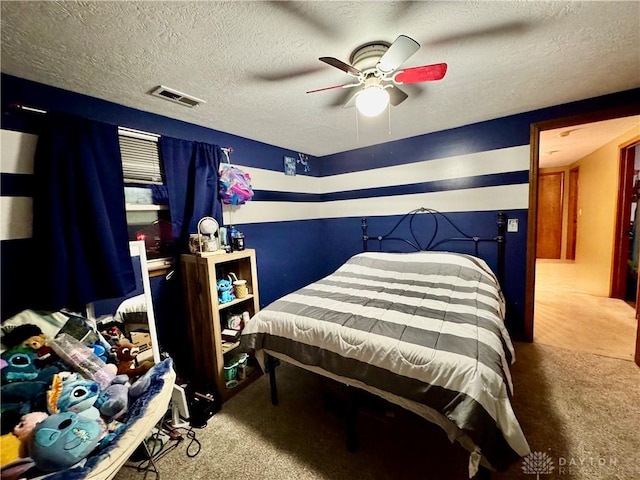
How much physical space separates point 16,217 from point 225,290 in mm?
1292

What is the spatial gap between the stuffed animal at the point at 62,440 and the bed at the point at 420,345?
902mm

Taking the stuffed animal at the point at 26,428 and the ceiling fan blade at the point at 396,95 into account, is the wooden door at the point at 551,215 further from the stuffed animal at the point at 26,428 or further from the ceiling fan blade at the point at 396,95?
the stuffed animal at the point at 26,428

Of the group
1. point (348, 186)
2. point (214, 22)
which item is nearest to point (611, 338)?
point (348, 186)

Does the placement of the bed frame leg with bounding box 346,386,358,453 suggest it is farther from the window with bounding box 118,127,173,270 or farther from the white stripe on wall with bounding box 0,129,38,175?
the white stripe on wall with bounding box 0,129,38,175

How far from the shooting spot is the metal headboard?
266cm

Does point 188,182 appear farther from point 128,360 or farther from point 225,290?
point 128,360

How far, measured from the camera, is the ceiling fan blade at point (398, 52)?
3.60 ft

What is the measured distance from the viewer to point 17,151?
144cm

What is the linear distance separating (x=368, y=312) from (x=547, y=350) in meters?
2.11

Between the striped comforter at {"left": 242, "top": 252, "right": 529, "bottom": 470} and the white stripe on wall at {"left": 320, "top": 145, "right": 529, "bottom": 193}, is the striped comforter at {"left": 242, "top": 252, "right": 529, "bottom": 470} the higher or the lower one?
the lower one

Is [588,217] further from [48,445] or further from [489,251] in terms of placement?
[48,445]

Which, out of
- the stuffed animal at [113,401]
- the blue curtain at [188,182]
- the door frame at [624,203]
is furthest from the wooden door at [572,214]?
the stuffed animal at [113,401]

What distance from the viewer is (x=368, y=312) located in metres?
1.70

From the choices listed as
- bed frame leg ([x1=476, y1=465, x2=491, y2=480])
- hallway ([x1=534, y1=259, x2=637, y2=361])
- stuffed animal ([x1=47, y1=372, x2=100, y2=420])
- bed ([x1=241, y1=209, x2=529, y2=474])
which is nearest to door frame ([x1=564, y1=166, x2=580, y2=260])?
hallway ([x1=534, y1=259, x2=637, y2=361])
